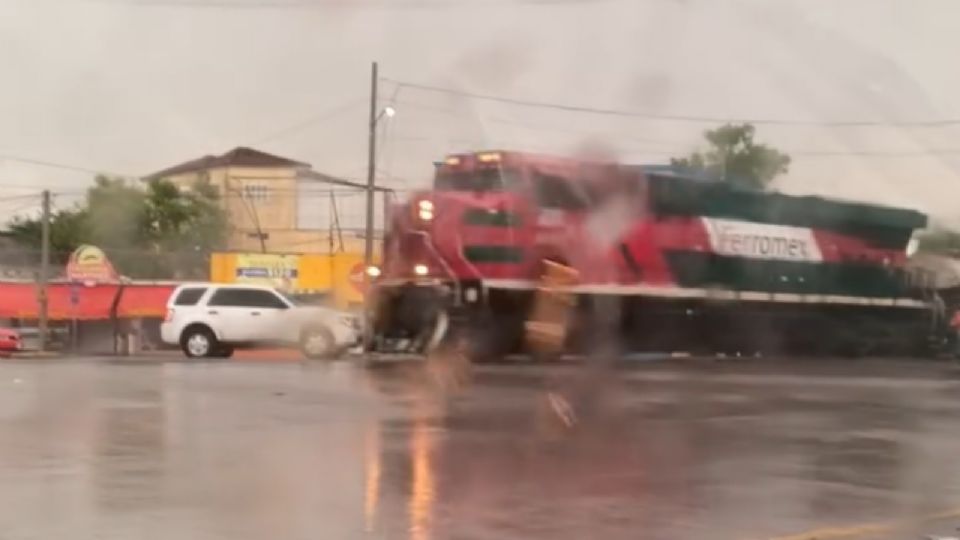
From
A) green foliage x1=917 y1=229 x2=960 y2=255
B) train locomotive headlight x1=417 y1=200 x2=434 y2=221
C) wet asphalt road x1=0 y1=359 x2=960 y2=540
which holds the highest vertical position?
train locomotive headlight x1=417 y1=200 x2=434 y2=221

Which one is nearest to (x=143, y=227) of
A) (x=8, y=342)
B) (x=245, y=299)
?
(x=8, y=342)

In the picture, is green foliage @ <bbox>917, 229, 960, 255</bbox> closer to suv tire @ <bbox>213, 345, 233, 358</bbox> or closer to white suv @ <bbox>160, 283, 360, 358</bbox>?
white suv @ <bbox>160, 283, 360, 358</bbox>

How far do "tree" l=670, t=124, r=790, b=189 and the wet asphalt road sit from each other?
3397 mm

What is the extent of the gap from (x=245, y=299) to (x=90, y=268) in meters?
13.1

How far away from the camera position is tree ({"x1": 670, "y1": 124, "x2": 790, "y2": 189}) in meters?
18.3

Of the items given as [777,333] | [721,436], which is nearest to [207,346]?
[777,333]

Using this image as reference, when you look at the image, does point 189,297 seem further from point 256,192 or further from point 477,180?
point 477,180

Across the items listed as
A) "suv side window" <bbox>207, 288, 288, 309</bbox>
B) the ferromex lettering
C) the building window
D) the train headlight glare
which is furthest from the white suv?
the ferromex lettering

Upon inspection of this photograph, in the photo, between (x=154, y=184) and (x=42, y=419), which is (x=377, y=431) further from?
(x=154, y=184)

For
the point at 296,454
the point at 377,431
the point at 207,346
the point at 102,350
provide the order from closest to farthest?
the point at 296,454
the point at 377,431
the point at 207,346
the point at 102,350

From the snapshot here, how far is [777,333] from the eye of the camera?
32.7 meters

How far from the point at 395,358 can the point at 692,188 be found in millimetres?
7141

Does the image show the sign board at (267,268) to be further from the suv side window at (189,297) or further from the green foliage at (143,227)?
the suv side window at (189,297)

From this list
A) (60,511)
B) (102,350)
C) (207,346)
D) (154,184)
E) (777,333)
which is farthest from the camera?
(102,350)
